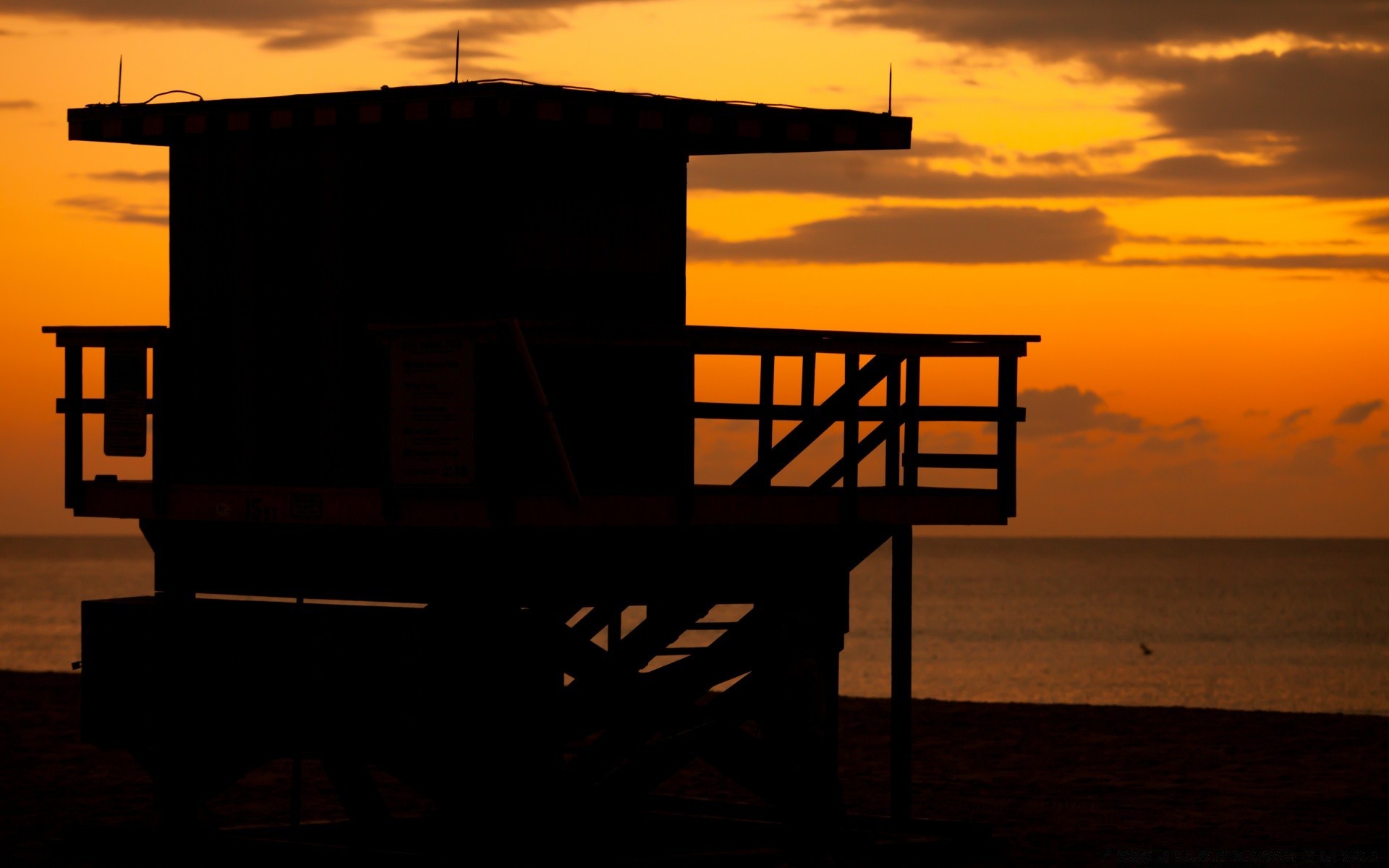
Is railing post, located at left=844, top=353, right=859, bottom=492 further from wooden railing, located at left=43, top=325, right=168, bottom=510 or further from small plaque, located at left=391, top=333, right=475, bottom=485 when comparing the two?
wooden railing, located at left=43, top=325, right=168, bottom=510

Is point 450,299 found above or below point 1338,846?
above

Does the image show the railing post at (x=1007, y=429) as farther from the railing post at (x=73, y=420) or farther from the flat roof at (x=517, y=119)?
the railing post at (x=73, y=420)

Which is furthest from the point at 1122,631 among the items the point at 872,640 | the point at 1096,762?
the point at 1096,762

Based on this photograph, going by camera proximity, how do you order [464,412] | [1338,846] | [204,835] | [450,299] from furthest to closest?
[1338,846] < [204,835] < [450,299] < [464,412]

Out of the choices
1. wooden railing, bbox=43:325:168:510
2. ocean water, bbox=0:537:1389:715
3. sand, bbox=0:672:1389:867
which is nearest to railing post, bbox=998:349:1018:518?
sand, bbox=0:672:1389:867

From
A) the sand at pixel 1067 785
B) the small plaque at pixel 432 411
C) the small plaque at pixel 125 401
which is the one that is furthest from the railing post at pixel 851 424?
the small plaque at pixel 125 401

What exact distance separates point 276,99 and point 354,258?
1298mm

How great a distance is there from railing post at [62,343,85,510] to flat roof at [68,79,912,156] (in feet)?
5.60

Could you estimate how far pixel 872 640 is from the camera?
289 ft

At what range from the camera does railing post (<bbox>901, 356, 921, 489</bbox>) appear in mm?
14102

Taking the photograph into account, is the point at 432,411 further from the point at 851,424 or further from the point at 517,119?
the point at 851,424

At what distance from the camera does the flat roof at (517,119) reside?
42.3 ft

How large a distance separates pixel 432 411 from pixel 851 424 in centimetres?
304

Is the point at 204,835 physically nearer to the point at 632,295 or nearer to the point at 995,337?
the point at 632,295
